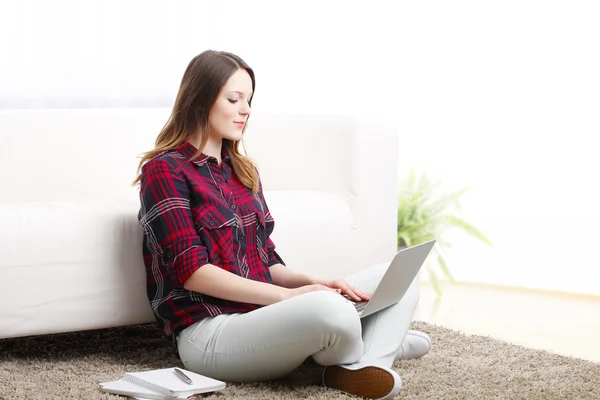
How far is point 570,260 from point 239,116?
84.2 inches

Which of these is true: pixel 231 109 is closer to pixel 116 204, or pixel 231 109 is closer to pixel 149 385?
pixel 116 204

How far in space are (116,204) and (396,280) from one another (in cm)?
75

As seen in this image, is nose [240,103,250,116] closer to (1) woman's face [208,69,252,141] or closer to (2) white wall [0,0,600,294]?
(1) woman's face [208,69,252,141]

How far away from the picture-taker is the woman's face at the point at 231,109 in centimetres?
196

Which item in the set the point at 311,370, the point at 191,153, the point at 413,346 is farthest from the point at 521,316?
the point at 191,153

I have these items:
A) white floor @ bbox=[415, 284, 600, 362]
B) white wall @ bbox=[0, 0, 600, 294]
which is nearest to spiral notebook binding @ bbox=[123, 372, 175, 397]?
white floor @ bbox=[415, 284, 600, 362]

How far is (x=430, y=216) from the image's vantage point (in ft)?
12.5

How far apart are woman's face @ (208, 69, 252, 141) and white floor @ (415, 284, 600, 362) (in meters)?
1.21

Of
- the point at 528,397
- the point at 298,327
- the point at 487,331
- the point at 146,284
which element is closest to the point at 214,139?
the point at 146,284

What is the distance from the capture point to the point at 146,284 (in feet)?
6.82

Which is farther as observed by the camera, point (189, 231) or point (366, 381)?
point (189, 231)

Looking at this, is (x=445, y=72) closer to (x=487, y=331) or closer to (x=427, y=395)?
(x=487, y=331)

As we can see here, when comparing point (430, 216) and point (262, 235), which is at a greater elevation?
point (262, 235)

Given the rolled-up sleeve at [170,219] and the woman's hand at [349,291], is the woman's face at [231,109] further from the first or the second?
the woman's hand at [349,291]
